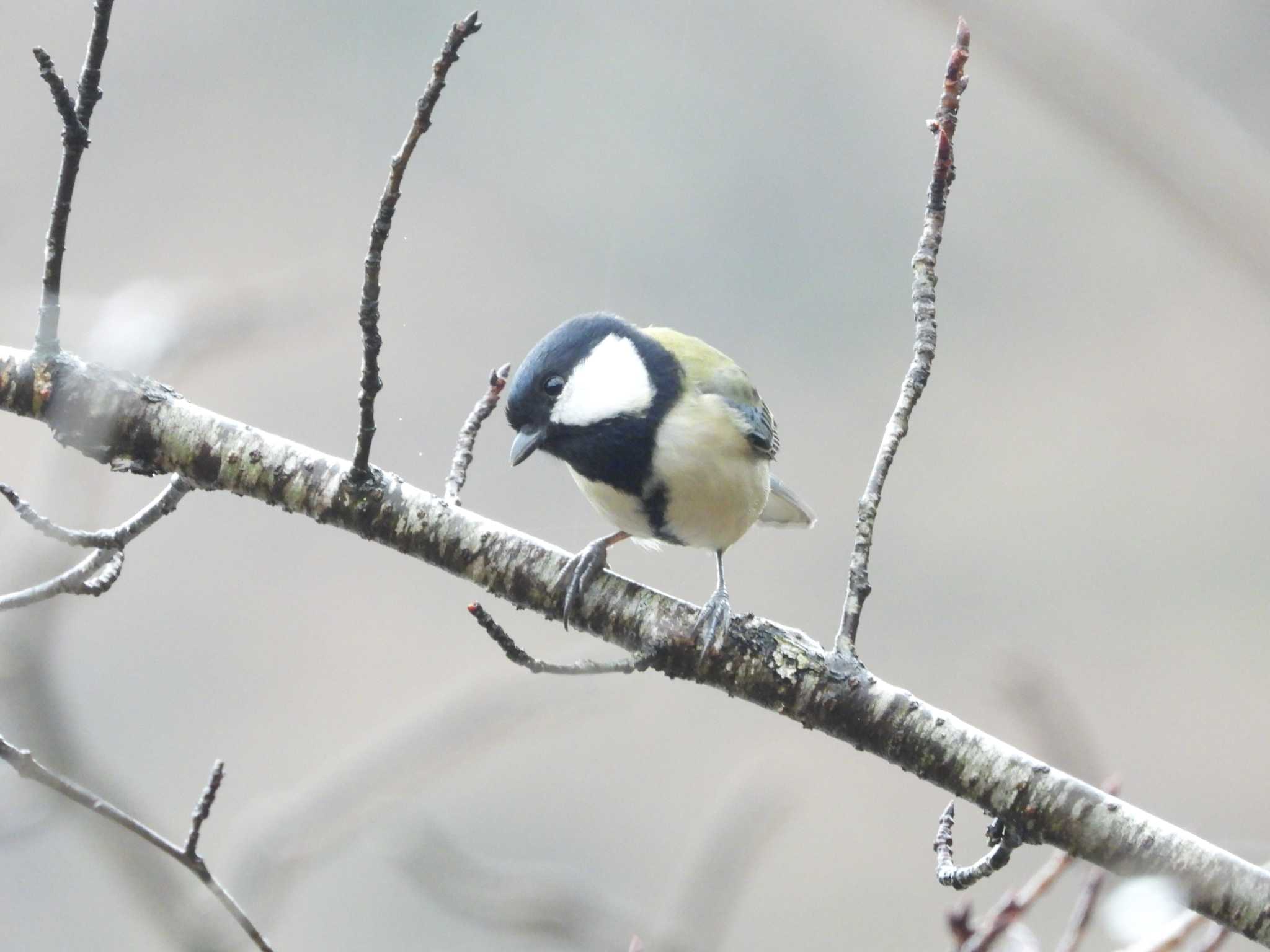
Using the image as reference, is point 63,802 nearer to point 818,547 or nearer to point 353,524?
point 353,524

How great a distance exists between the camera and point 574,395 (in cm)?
Result: 146

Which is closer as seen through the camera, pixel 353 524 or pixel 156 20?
pixel 353 524

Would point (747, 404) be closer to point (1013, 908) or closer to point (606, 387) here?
point (606, 387)

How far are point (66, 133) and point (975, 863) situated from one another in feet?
3.08

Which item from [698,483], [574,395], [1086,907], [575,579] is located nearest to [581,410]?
[574,395]

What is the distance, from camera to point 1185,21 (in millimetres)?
2887

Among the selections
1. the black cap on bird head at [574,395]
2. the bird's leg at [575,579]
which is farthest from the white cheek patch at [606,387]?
the bird's leg at [575,579]

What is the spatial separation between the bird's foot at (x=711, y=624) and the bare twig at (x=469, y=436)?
0.86 ft

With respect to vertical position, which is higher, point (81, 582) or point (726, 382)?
point (726, 382)

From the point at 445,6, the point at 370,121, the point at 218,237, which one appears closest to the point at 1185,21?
the point at 445,6

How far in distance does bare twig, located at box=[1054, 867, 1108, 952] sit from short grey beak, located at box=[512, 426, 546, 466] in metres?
0.76

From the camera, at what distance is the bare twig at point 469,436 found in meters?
1.21

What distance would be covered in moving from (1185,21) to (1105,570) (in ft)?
4.64

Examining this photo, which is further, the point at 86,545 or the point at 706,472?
the point at 706,472
